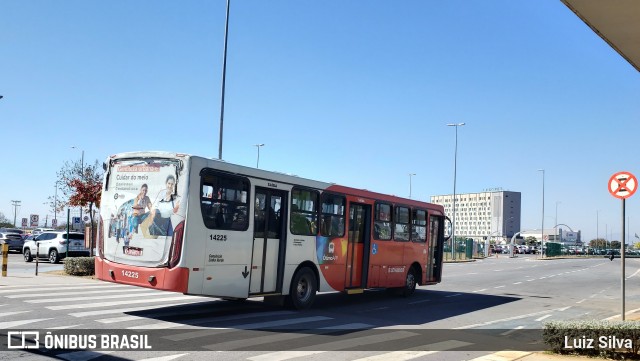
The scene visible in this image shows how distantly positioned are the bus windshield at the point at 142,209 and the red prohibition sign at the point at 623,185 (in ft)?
30.6

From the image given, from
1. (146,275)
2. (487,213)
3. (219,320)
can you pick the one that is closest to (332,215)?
(219,320)

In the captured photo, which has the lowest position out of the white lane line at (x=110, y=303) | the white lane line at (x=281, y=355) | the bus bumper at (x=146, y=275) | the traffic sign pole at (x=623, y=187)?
the white lane line at (x=110, y=303)

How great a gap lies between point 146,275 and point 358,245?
6432mm

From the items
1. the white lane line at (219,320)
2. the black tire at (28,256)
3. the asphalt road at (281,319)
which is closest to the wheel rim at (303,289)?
the asphalt road at (281,319)

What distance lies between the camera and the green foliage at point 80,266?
21.2 metres

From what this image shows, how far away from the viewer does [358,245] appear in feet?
50.4

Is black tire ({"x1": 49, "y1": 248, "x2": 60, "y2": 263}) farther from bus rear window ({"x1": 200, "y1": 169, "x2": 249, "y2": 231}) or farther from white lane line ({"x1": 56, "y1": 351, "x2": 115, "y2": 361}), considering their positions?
white lane line ({"x1": 56, "y1": 351, "x2": 115, "y2": 361})

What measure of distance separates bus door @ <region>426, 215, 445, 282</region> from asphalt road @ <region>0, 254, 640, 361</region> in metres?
0.75

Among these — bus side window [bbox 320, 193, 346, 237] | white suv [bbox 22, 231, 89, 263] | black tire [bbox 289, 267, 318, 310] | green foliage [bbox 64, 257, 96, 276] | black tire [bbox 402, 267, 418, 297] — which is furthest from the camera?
white suv [bbox 22, 231, 89, 263]

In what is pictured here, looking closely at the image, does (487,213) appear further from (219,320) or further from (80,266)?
(219,320)

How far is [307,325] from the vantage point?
11148mm

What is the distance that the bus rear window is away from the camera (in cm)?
1087

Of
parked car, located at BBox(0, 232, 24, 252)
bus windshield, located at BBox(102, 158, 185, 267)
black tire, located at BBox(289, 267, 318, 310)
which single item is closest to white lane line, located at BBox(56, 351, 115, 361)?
bus windshield, located at BBox(102, 158, 185, 267)

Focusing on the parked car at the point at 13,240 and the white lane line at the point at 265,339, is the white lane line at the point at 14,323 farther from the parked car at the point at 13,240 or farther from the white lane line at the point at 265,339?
the parked car at the point at 13,240
